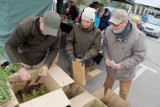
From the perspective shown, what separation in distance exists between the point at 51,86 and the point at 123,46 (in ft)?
3.63

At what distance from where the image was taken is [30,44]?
90.6 inches

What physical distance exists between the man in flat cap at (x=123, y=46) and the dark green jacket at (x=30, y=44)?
2.50 feet

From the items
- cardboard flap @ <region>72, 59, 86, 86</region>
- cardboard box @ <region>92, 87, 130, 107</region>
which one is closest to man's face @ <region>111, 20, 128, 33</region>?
cardboard flap @ <region>72, 59, 86, 86</region>

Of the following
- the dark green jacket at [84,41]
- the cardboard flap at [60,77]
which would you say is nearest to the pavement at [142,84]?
the dark green jacket at [84,41]

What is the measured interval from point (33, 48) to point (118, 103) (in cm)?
130

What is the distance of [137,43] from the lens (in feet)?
8.05

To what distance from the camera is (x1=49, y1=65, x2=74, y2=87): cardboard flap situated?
2.13m

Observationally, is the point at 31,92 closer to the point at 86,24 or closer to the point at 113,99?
the point at 113,99

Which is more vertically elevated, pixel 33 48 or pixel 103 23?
pixel 33 48

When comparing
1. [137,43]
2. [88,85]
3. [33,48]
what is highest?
[137,43]

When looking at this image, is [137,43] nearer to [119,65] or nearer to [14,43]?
[119,65]

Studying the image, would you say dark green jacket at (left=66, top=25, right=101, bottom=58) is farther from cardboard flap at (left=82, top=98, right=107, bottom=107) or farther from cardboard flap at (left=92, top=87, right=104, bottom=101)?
cardboard flap at (left=82, top=98, right=107, bottom=107)

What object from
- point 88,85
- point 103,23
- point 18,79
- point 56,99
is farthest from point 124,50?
point 103,23

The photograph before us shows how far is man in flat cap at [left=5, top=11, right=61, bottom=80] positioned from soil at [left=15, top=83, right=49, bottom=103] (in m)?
0.22
